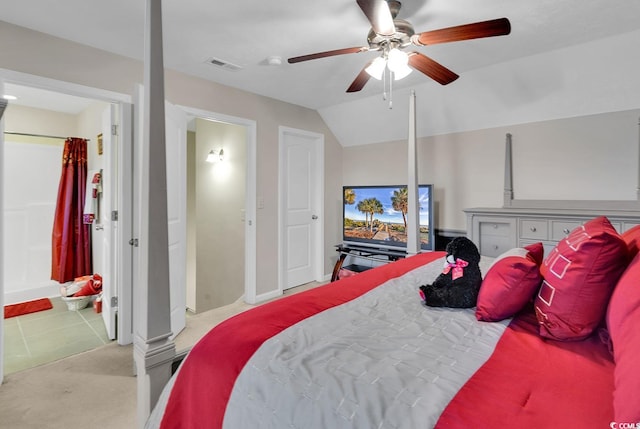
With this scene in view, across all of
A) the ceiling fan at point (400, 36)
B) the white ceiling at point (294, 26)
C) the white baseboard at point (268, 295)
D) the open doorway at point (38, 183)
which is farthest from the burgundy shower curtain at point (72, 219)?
the ceiling fan at point (400, 36)

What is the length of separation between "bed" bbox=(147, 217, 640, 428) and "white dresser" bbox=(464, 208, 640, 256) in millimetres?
1643

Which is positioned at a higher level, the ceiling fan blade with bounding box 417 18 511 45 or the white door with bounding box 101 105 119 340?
the ceiling fan blade with bounding box 417 18 511 45

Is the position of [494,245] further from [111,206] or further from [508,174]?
[111,206]

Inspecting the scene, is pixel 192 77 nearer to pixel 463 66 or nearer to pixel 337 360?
pixel 463 66

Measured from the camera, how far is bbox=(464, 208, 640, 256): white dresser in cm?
253

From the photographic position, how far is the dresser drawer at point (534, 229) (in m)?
2.81

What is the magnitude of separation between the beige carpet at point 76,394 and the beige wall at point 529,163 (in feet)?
11.0

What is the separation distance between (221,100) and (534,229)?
125 inches

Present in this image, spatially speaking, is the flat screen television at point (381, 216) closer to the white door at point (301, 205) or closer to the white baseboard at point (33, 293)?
the white door at point (301, 205)


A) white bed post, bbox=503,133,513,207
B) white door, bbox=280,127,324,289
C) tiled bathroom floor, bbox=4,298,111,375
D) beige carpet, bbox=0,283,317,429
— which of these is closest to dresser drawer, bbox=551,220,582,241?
white bed post, bbox=503,133,513,207

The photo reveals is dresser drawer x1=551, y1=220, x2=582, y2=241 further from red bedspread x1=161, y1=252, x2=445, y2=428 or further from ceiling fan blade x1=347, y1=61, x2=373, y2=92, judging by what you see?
red bedspread x1=161, y1=252, x2=445, y2=428

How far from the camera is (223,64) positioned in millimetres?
2840

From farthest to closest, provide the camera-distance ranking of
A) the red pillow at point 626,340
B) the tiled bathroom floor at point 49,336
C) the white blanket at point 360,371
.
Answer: the tiled bathroom floor at point 49,336
the white blanket at point 360,371
the red pillow at point 626,340

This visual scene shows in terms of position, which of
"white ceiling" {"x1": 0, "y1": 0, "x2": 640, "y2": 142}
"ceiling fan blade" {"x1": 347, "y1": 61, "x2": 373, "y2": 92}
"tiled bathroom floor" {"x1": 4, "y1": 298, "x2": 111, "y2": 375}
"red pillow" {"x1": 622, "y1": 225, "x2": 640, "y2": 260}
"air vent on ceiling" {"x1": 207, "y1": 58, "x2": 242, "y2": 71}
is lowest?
"tiled bathroom floor" {"x1": 4, "y1": 298, "x2": 111, "y2": 375}
